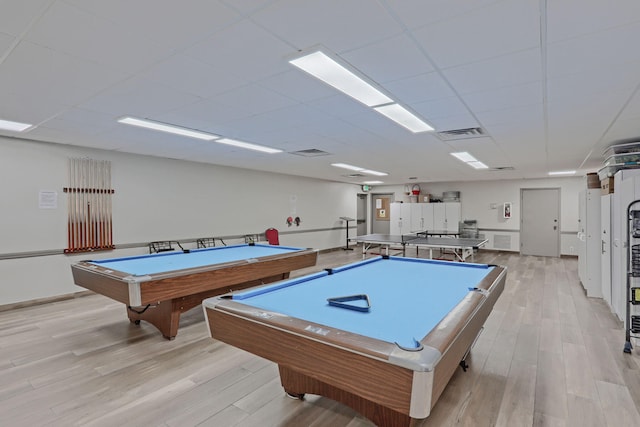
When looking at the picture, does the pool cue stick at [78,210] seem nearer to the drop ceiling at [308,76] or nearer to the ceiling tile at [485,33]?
the drop ceiling at [308,76]

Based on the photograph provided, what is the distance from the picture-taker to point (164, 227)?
5.91 meters

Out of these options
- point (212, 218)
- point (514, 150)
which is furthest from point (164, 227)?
point (514, 150)

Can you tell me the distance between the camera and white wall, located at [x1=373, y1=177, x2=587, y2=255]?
8812mm

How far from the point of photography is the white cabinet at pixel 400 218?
34.8 feet

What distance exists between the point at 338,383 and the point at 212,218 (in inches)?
232

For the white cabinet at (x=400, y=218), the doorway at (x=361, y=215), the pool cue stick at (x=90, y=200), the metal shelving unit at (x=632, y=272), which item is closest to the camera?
the metal shelving unit at (x=632, y=272)

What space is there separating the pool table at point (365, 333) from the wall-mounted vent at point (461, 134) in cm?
→ 188

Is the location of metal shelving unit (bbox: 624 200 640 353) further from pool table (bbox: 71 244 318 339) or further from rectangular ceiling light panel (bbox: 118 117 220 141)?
rectangular ceiling light panel (bbox: 118 117 220 141)

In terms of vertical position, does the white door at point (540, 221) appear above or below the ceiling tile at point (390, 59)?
below

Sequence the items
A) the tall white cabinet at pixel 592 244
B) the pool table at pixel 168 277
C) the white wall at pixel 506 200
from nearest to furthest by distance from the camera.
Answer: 1. the pool table at pixel 168 277
2. the tall white cabinet at pixel 592 244
3. the white wall at pixel 506 200

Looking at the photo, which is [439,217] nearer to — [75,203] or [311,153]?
[311,153]

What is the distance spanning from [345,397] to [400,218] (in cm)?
917

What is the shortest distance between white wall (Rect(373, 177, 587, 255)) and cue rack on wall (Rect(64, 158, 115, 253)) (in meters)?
8.91

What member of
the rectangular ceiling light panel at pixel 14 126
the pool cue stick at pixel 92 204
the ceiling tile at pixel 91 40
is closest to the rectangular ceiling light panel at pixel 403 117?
the ceiling tile at pixel 91 40
